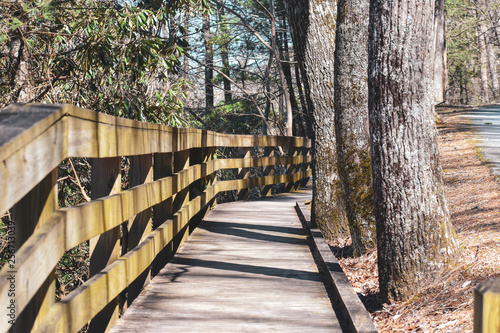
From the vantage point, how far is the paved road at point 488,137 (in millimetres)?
9961

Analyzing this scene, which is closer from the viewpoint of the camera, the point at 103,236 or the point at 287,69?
the point at 103,236

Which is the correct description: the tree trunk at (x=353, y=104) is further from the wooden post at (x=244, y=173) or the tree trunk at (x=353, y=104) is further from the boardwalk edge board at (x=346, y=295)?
the wooden post at (x=244, y=173)

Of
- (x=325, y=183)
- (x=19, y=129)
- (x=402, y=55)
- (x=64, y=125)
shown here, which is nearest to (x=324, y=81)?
(x=325, y=183)

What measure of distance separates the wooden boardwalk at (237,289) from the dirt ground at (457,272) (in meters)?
0.59

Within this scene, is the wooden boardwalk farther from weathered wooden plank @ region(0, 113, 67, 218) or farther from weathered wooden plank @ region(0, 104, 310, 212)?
weathered wooden plank @ region(0, 113, 67, 218)

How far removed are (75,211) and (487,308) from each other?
1777mm

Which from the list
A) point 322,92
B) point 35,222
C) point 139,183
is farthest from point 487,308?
point 322,92

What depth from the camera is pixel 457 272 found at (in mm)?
4402

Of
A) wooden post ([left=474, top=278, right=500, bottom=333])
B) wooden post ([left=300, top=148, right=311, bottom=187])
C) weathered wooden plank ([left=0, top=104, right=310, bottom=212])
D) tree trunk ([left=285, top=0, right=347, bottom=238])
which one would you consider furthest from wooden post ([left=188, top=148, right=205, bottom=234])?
wooden post ([left=300, top=148, right=311, bottom=187])

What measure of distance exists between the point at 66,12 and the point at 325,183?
5871 mm

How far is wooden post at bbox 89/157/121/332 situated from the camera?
3.21 m

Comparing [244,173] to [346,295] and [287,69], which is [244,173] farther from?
[287,69]

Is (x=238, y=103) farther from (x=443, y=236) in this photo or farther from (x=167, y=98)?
(x=443, y=236)

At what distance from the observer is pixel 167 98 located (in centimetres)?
1098
